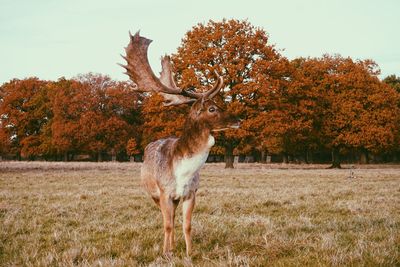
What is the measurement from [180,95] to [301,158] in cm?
6305

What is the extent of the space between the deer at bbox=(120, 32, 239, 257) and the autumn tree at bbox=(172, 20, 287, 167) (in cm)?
2657

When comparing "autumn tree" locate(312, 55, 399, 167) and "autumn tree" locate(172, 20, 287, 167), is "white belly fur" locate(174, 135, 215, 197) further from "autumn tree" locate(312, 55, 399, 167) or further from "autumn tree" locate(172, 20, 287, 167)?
"autumn tree" locate(312, 55, 399, 167)

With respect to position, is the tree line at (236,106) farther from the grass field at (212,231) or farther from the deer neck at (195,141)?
the deer neck at (195,141)

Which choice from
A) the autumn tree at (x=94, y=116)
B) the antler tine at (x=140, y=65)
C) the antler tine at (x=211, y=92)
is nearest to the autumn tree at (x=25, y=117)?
the autumn tree at (x=94, y=116)

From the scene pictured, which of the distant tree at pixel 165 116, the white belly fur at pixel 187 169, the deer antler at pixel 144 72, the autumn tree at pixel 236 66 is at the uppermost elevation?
the autumn tree at pixel 236 66

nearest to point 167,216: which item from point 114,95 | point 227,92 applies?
point 227,92

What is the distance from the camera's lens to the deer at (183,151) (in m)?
5.98

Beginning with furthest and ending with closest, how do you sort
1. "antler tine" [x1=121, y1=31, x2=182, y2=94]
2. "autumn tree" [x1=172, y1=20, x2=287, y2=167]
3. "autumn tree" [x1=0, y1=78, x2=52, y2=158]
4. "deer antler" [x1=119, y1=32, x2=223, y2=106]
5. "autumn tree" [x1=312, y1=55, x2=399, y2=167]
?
"autumn tree" [x1=0, y1=78, x2=52, y2=158], "autumn tree" [x1=312, y1=55, x2=399, y2=167], "autumn tree" [x1=172, y1=20, x2=287, y2=167], "antler tine" [x1=121, y1=31, x2=182, y2=94], "deer antler" [x1=119, y1=32, x2=223, y2=106]

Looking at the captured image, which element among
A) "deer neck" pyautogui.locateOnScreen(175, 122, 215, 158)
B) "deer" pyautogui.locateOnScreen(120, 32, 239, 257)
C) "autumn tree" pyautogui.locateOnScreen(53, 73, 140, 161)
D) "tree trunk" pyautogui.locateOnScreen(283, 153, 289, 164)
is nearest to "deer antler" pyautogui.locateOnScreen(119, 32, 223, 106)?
"deer" pyautogui.locateOnScreen(120, 32, 239, 257)

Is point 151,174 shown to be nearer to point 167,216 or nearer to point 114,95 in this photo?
point 167,216

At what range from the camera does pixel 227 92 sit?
34844 mm

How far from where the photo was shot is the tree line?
35312 millimetres

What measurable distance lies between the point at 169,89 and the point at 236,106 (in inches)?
1088

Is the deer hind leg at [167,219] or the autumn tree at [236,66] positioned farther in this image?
the autumn tree at [236,66]
